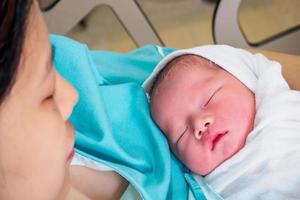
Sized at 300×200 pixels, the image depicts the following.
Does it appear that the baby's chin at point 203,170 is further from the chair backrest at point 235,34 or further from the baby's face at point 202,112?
the chair backrest at point 235,34

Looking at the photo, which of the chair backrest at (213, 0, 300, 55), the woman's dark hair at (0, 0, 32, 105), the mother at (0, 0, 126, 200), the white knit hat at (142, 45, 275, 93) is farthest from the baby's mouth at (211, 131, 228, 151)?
the chair backrest at (213, 0, 300, 55)

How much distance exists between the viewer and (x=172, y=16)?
1865 mm

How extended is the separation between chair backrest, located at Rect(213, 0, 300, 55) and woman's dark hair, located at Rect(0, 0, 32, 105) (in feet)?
3.71

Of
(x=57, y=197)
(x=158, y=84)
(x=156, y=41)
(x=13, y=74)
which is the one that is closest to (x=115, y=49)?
(x=156, y=41)

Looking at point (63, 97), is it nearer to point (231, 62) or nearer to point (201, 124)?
point (201, 124)

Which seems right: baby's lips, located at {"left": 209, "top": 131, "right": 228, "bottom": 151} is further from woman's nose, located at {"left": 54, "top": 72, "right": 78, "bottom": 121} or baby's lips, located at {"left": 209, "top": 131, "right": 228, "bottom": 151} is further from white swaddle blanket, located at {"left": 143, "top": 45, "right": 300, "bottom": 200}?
woman's nose, located at {"left": 54, "top": 72, "right": 78, "bottom": 121}

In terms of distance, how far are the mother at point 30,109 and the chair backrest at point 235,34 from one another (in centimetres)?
99

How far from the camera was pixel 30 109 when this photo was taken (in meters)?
0.57

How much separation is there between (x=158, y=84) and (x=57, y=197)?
1.30ft

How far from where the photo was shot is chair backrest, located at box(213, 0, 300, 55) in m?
1.57

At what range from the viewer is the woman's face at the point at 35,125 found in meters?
0.54

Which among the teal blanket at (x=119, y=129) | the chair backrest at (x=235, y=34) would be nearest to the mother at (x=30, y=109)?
the teal blanket at (x=119, y=129)

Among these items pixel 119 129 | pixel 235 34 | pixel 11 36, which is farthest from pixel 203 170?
pixel 235 34

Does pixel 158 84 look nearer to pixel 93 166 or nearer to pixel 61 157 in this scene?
pixel 93 166
